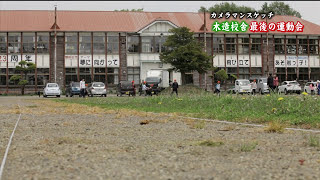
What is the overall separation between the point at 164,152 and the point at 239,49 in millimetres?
54088

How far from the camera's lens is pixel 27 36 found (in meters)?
54.9

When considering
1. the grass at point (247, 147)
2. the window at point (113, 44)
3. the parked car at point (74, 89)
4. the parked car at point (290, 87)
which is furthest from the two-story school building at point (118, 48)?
the grass at point (247, 147)

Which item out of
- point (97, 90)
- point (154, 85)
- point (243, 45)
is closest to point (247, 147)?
point (97, 90)

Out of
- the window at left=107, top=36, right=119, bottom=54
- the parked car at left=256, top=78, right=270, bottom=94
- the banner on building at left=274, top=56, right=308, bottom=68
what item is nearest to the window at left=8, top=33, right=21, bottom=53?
the window at left=107, top=36, right=119, bottom=54

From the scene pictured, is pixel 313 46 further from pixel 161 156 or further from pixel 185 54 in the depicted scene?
pixel 161 156

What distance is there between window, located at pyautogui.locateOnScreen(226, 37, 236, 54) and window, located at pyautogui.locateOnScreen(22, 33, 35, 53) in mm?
25067

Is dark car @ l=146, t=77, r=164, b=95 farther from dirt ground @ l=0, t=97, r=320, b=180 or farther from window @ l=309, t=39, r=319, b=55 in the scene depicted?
dirt ground @ l=0, t=97, r=320, b=180

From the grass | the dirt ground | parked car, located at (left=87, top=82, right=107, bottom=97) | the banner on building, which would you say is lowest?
the dirt ground

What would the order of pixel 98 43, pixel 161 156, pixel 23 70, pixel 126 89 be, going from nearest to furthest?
pixel 161 156, pixel 126 89, pixel 23 70, pixel 98 43

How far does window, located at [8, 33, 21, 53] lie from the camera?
54656 millimetres

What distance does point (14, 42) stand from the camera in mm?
54656

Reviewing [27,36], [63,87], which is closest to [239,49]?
[63,87]

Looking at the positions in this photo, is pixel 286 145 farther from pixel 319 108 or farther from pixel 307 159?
pixel 319 108

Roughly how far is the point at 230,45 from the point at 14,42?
27.8 meters
